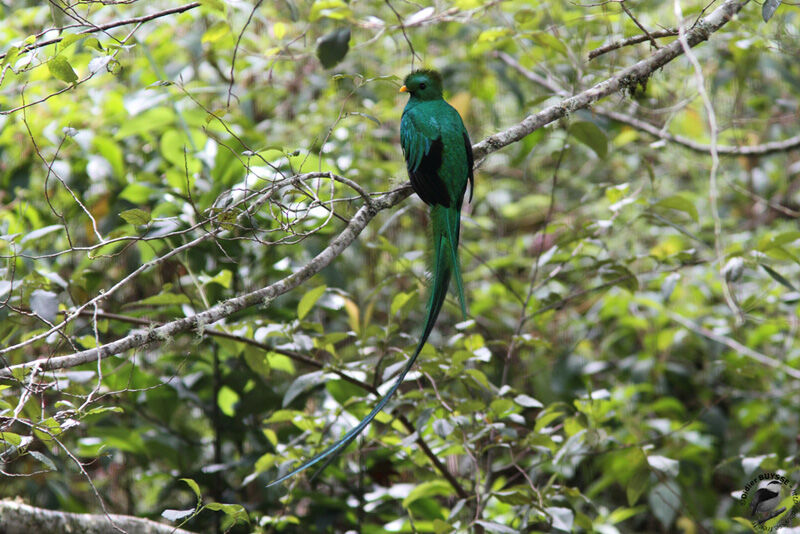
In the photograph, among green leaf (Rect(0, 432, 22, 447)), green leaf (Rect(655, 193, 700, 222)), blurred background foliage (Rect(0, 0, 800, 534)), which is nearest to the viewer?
green leaf (Rect(0, 432, 22, 447))

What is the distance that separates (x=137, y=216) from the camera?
174 cm

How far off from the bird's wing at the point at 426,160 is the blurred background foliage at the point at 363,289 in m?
0.19

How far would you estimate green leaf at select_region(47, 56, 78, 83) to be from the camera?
5.65 ft

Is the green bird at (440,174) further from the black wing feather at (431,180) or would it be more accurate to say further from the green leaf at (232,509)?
the green leaf at (232,509)

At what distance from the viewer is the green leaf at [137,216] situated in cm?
171

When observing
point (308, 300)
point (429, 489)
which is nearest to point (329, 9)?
point (308, 300)

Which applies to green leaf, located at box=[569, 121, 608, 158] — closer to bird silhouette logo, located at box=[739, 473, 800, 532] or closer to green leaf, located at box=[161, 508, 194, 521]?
bird silhouette logo, located at box=[739, 473, 800, 532]

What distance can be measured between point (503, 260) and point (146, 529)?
201 centimetres

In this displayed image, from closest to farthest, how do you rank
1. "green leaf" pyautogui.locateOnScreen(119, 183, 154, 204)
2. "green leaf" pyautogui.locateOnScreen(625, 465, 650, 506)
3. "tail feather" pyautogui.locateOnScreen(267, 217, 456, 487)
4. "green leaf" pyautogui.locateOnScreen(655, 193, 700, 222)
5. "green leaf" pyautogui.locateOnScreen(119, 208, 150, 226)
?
1. "green leaf" pyautogui.locateOnScreen(119, 208, 150, 226)
2. "tail feather" pyautogui.locateOnScreen(267, 217, 456, 487)
3. "green leaf" pyautogui.locateOnScreen(625, 465, 650, 506)
4. "green leaf" pyautogui.locateOnScreen(655, 193, 700, 222)
5. "green leaf" pyautogui.locateOnScreen(119, 183, 154, 204)

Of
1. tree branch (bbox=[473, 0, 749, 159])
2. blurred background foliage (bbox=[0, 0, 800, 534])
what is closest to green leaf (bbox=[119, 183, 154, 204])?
blurred background foliage (bbox=[0, 0, 800, 534])

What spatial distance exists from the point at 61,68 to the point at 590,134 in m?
1.60

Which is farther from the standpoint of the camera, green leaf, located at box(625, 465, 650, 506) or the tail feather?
green leaf, located at box(625, 465, 650, 506)

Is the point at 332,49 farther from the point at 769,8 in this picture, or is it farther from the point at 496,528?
the point at 496,528

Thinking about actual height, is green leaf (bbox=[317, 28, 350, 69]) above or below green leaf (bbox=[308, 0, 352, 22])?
below
